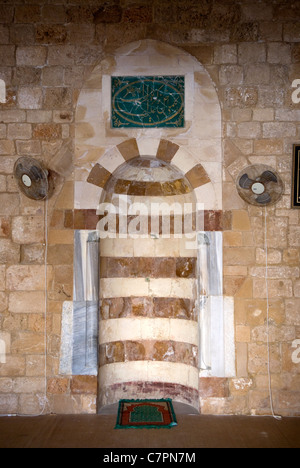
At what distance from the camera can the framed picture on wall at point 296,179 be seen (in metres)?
4.22

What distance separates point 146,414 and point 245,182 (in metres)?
2.41

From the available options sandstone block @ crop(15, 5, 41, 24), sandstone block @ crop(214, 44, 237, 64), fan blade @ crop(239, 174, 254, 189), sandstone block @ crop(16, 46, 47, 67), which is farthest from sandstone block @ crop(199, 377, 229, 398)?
sandstone block @ crop(15, 5, 41, 24)

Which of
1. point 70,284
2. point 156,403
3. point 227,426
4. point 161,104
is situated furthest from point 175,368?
point 161,104

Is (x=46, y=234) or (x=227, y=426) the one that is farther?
(x=46, y=234)

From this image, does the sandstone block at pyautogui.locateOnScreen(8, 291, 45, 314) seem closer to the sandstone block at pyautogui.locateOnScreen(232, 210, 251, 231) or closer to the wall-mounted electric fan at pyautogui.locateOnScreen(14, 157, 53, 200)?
the wall-mounted electric fan at pyautogui.locateOnScreen(14, 157, 53, 200)

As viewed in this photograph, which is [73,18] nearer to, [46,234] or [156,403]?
[46,234]

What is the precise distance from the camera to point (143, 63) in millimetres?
4348

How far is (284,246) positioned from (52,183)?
7.76ft

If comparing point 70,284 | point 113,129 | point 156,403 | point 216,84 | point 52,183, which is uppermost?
point 216,84

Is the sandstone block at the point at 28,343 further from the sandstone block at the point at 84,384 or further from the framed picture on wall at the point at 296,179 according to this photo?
the framed picture on wall at the point at 296,179

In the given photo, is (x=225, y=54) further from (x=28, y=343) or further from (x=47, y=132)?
(x=28, y=343)

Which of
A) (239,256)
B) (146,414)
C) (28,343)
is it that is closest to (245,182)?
(239,256)

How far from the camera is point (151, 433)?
368cm

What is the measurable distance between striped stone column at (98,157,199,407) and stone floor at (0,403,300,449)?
63 centimetres
